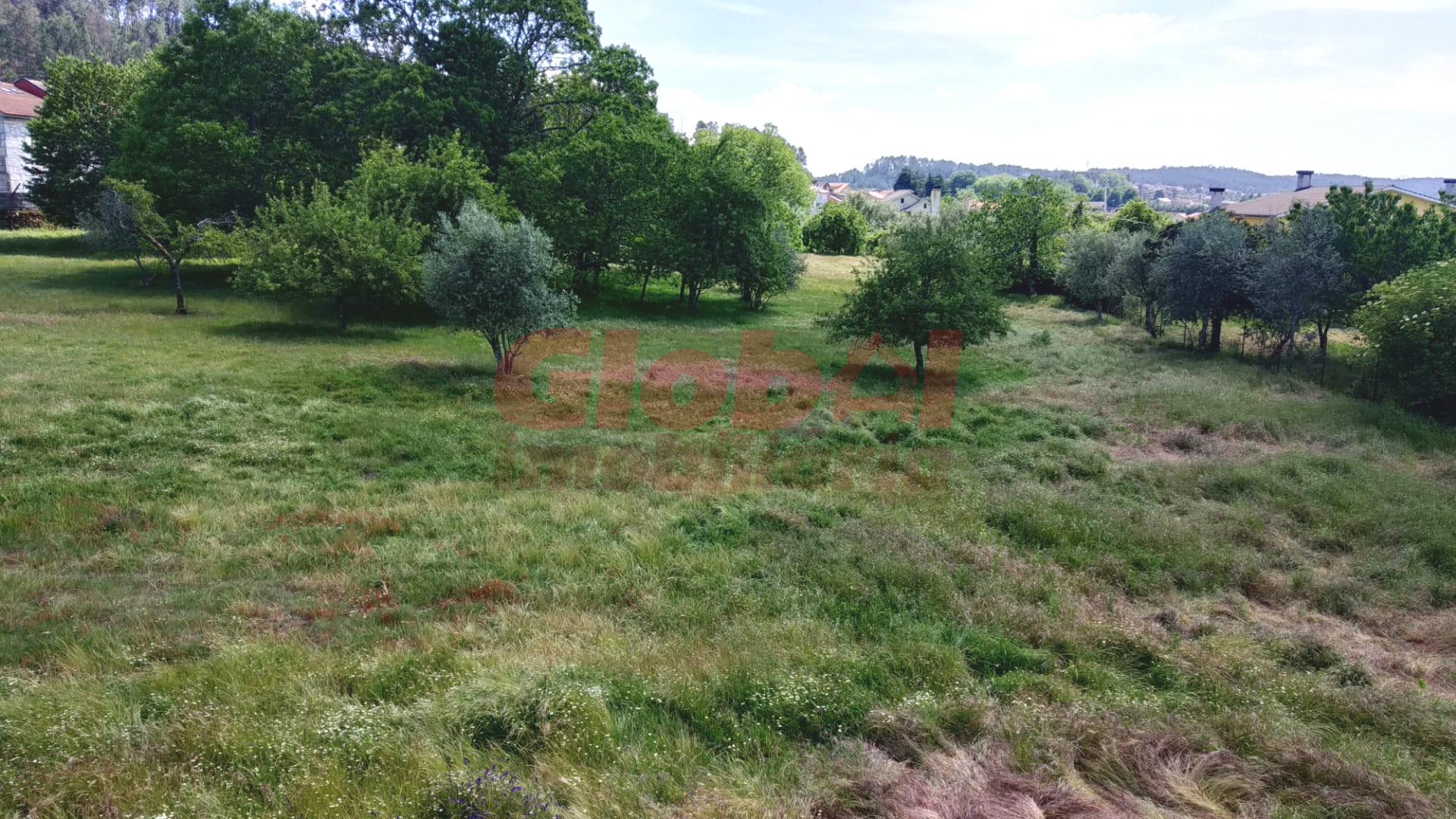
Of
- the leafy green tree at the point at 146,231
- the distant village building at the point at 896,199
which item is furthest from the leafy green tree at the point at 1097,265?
the distant village building at the point at 896,199

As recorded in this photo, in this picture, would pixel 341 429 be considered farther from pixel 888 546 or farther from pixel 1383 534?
pixel 1383 534

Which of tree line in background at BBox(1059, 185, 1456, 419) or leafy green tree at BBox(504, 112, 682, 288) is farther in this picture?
leafy green tree at BBox(504, 112, 682, 288)

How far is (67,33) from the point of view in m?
105

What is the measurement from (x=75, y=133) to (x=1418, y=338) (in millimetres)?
62884

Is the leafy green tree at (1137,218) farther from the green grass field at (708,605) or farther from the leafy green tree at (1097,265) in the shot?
the green grass field at (708,605)

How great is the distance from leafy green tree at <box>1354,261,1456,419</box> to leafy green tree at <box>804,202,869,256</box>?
189 feet

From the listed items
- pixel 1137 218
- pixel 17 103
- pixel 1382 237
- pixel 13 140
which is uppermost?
pixel 17 103

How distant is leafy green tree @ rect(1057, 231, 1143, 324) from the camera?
35.6m

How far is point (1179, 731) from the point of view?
19.6 ft

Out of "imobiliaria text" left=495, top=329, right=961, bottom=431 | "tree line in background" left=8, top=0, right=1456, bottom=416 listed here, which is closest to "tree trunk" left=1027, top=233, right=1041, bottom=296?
"tree line in background" left=8, top=0, right=1456, bottom=416

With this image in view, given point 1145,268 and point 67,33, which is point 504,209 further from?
point 67,33

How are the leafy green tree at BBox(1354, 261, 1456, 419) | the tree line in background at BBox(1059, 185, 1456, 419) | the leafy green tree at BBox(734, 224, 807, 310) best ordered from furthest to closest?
the leafy green tree at BBox(734, 224, 807, 310)
the tree line in background at BBox(1059, 185, 1456, 419)
the leafy green tree at BBox(1354, 261, 1456, 419)

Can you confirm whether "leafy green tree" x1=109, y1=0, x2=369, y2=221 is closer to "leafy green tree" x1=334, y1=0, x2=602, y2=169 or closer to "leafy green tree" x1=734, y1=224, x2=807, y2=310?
"leafy green tree" x1=334, y1=0, x2=602, y2=169

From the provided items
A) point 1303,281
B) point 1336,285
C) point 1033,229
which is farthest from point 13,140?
point 1336,285
